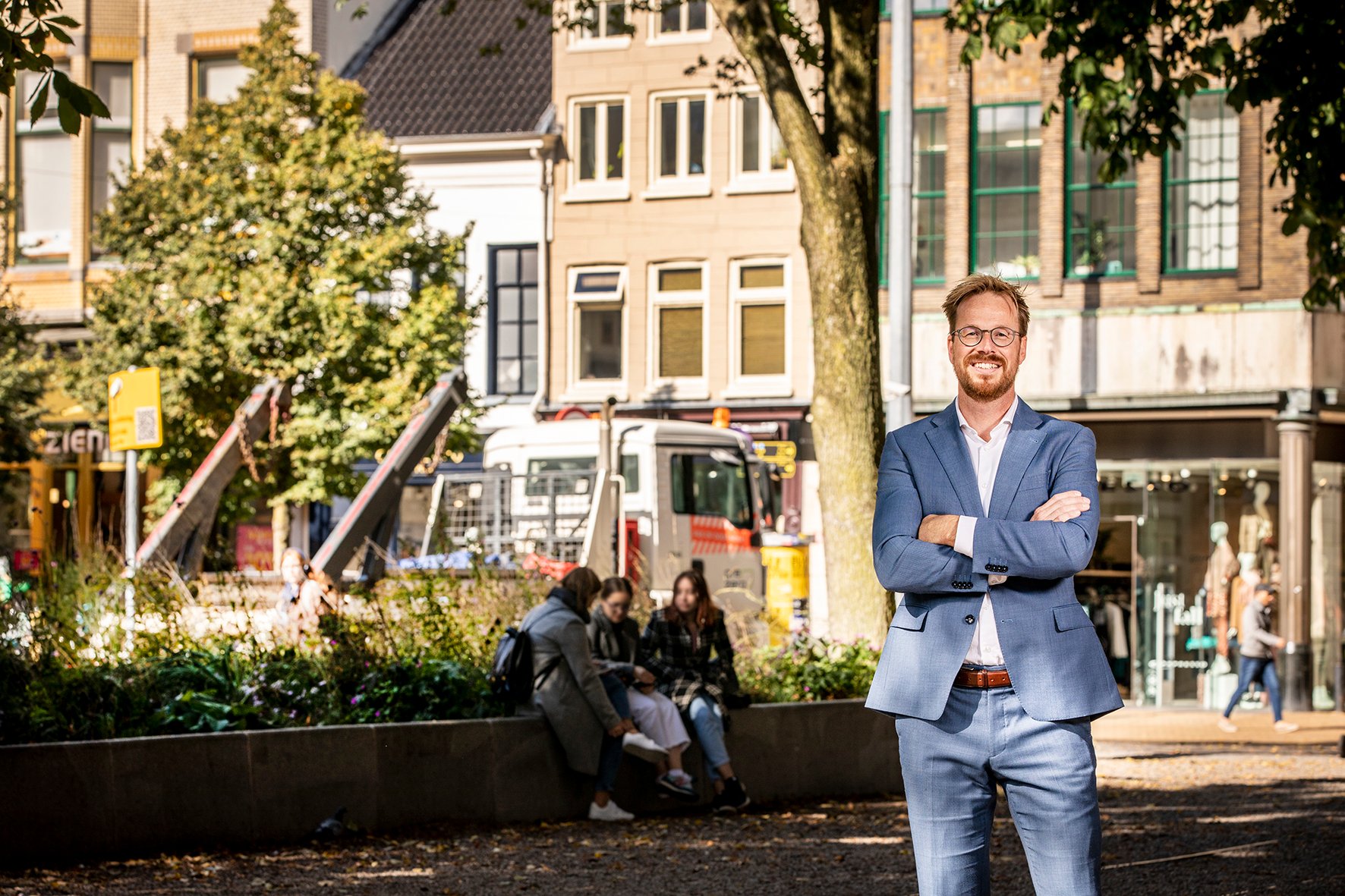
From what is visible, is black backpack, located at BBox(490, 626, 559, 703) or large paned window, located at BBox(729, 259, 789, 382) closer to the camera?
black backpack, located at BBox(490, 626, 559, 703)

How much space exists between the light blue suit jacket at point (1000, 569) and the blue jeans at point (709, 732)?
266 inches

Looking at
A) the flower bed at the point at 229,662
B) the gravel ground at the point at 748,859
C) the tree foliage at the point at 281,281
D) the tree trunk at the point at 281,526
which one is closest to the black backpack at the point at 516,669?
the flower bed at the point at 229,662

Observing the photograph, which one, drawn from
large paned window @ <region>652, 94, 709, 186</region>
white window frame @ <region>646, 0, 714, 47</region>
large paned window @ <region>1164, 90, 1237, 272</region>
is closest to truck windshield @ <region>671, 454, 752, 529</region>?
large paned window @ <region>1164, 90, 1237, 272</region>

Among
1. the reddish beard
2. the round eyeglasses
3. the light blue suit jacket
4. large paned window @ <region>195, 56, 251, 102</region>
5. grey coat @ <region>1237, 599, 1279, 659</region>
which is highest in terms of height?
large paned window @ <region>195, 56, 251, 102</region>

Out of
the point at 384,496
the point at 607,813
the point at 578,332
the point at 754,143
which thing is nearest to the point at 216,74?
the point at 578,332

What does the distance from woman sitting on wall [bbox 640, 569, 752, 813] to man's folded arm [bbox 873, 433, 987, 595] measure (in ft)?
21.9

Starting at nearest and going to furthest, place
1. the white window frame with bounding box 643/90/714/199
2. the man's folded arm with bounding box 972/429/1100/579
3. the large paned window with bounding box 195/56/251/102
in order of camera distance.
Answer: the man's folded arm with bounding box 972/429/1100/579, the white window frame with bounding box 643/90/714/199, the large paned window with bounding box 195/56/251/102

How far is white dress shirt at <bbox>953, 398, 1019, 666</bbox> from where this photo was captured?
4293 mm

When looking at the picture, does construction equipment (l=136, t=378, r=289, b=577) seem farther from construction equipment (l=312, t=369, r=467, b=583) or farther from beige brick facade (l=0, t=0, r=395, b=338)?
beige brick facade (l=0, t=0, r=395, b=338)

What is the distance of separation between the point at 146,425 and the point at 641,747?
456 centimetres

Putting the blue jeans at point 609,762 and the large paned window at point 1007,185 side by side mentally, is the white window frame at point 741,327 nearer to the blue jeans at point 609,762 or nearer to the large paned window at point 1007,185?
the large paned window at point 1007,185

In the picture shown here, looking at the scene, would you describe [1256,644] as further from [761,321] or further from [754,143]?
[754,143]

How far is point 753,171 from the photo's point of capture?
3016cm

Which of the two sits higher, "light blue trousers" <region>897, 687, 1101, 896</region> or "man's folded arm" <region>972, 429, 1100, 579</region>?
"man's folded arm" <region>972, 429, 1100, 579</region>
